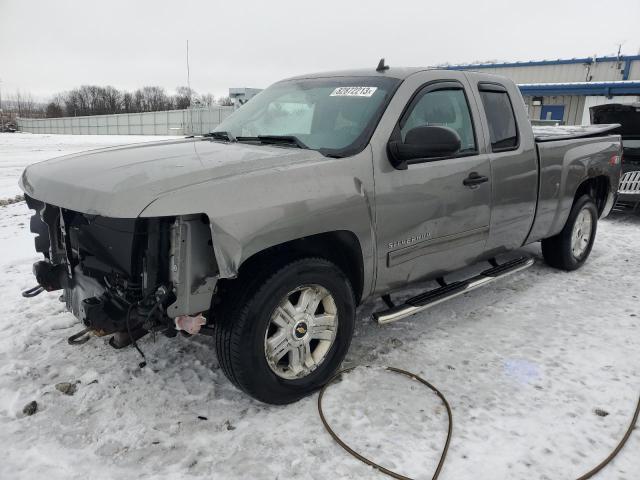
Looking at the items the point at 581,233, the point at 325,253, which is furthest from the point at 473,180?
the point at 581,233

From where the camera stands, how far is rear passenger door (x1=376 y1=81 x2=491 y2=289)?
10.1ft

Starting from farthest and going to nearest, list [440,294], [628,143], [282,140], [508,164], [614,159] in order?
1. [628,143]
2. [614,159]
3. [508,164]
4. [440,294]
5. [282,140]

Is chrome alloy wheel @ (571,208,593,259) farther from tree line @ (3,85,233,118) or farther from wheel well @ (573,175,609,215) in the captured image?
tree line @ (3,85,233,118)

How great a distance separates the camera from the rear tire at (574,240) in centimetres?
509

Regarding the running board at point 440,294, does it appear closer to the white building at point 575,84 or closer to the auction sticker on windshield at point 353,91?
the auction sticker on windshield at point 353,91

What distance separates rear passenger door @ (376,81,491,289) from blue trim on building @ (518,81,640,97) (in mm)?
21559

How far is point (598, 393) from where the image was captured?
2982mm

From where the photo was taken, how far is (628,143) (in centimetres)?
802

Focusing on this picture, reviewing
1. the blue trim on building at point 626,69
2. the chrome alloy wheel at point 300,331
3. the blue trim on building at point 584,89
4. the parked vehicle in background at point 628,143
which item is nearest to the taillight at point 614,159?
the parked vehicle in background at point 628,143

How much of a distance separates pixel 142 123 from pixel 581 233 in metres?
54.2

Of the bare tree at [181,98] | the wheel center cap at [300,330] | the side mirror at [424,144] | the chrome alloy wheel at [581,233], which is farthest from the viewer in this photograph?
the bare tree at [181,98]

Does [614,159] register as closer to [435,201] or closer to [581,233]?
[581,233]

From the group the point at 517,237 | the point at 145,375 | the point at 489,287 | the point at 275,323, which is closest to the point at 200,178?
the point at 275,323

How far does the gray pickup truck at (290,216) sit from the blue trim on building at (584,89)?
21.1 meters
